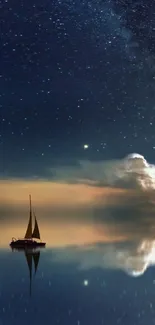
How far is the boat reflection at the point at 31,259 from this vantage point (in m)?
Result: 25.6

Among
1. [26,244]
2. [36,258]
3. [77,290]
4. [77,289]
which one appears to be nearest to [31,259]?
[36,258]

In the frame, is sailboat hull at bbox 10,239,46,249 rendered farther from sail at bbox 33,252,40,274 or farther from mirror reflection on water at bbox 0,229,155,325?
mirror reflection on water at bbox 0,229,155,325

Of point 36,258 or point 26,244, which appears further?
point 26,244

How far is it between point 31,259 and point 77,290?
1100 cm

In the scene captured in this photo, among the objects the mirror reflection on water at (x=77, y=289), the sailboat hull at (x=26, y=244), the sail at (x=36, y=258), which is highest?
the mirror reflection on water at (x=77, y=289)

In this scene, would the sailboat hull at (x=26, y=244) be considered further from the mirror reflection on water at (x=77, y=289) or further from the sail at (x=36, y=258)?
the mirror reflection on water at (x=77, y=289)

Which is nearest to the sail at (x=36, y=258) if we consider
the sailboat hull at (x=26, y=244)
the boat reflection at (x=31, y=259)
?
the boat reflection at (x=31, y=259)

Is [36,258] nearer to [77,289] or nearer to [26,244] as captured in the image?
[26,244]

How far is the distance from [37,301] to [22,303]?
50 cm

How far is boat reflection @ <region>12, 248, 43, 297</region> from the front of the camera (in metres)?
25.6

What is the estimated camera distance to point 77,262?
29984 millimetres

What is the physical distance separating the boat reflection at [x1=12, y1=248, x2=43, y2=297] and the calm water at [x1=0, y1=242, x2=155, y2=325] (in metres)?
0.06

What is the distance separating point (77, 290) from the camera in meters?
21.1

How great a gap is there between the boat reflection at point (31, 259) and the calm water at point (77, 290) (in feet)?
0.18
